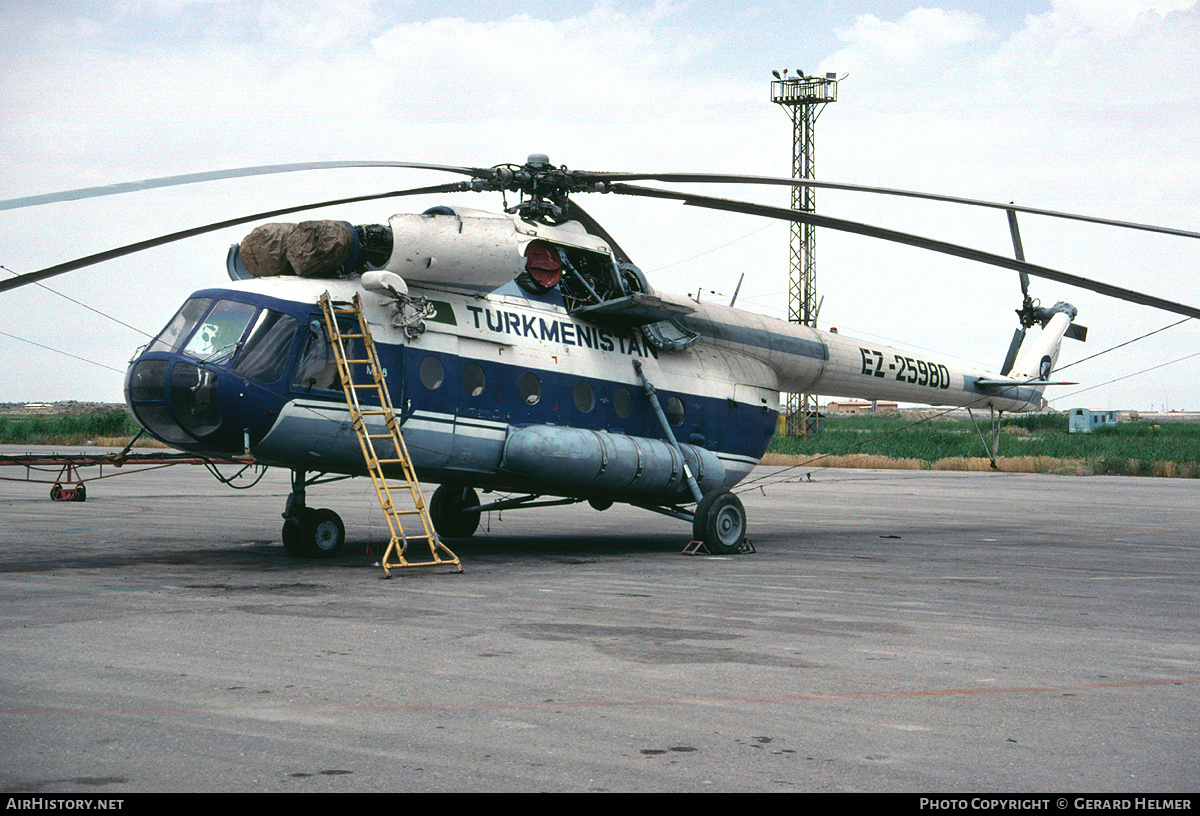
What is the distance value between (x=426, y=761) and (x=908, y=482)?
33.8m

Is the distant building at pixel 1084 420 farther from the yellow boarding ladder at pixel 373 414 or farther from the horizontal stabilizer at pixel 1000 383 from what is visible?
the yellow boarding ladder at pixel 373 414

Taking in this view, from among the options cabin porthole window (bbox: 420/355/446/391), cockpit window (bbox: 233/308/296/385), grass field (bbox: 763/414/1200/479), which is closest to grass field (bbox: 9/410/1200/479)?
grass field (bbox: 763/414/1200/479)

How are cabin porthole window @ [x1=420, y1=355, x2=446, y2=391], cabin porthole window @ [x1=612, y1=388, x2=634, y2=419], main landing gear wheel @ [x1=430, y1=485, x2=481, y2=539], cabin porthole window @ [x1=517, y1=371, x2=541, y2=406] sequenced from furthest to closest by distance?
main landing gear wheel @ [x1=430, y1=485, x2=481, y2=539] < cabin porthole window @ [x1=612, y1=388, x2=634, y2=419] < cabin porthole window @ [x1=517, y1=371, x2=541, y2=406] < cabin porthole window @ [x1=420, y1=355, x2=446, y2=391]

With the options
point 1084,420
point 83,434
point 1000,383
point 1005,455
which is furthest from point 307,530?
point 1084,420

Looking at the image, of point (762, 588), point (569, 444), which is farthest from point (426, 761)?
point (569, 444)

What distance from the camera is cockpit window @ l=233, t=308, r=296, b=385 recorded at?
1220cm

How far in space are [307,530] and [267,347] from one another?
2.58 metres

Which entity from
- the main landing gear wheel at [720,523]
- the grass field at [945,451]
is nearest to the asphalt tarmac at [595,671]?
the main landing gear wheel at [720,523]

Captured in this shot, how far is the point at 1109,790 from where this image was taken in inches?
191

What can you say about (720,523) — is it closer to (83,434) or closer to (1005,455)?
(1005,455)

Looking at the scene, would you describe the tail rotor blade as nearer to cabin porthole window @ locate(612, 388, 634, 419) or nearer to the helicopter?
the helicopter

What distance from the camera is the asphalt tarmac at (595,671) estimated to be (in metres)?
5.15

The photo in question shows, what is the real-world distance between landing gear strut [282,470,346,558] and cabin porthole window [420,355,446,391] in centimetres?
192

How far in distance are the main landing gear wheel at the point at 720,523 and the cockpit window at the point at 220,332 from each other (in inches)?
258
